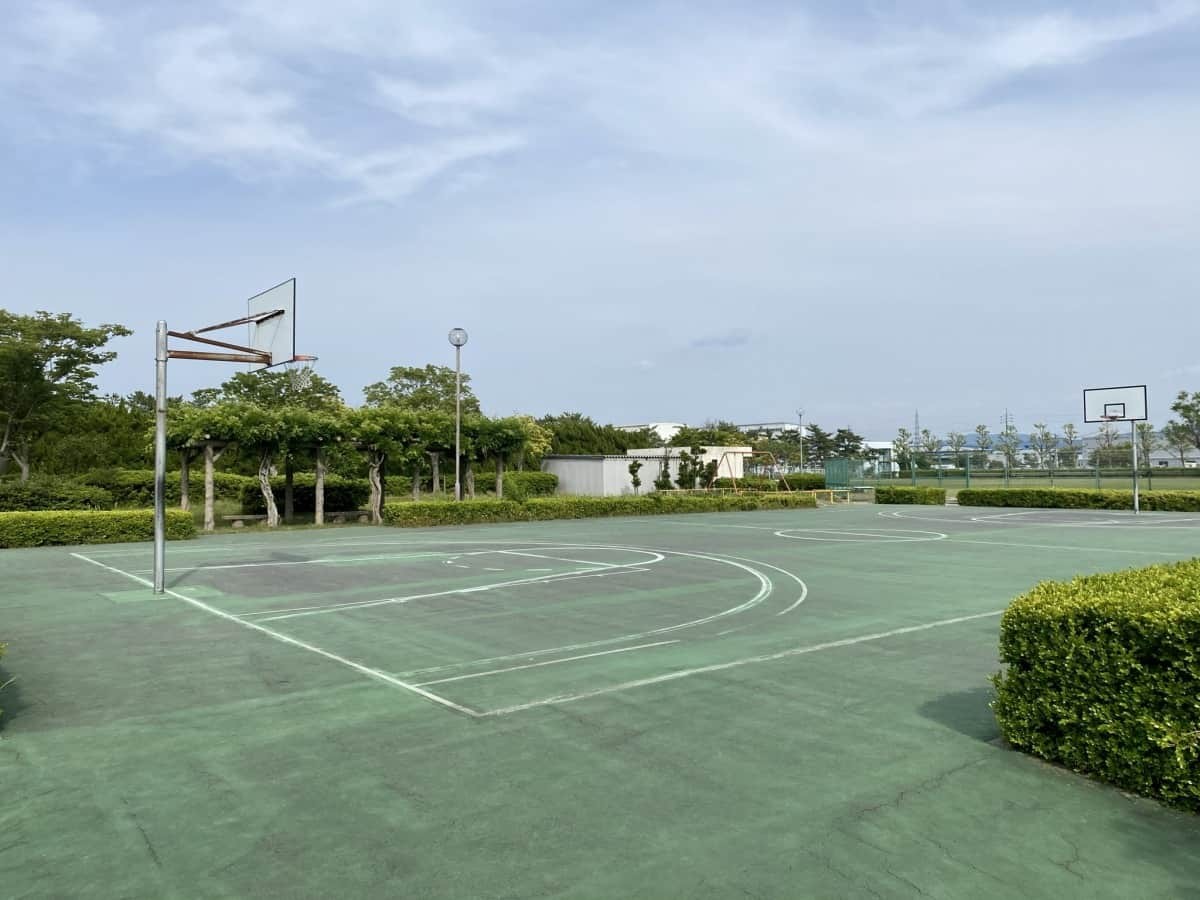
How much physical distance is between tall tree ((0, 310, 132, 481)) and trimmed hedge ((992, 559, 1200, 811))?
2927 cm

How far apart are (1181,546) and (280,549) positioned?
800 inches

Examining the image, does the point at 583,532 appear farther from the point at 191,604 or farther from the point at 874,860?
the point at 874,860

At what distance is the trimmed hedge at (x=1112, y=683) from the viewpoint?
411 cm

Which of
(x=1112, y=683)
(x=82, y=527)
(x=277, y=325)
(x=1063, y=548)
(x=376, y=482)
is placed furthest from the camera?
(x=376, y=482)

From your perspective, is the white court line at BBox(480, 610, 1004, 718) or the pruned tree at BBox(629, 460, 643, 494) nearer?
the white court line at BBox(480, 610, 1004, 718)

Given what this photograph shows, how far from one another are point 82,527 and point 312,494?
9.91 meters

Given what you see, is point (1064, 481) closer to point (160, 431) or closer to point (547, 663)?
point (547, 663)

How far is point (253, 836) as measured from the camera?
3910 mm

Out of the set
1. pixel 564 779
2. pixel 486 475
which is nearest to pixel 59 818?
pixel 564 779

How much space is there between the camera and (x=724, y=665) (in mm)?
7188

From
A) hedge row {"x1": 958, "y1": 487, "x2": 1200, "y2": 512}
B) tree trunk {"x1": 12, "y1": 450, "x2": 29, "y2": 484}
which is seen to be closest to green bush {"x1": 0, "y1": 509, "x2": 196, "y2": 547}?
tree trunk {"x1": 12, "y1": 450, "x2": 29, "y2": 484}

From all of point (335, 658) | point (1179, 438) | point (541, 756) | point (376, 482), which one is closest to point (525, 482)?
point (376, 482)

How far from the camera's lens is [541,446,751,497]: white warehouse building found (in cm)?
4025

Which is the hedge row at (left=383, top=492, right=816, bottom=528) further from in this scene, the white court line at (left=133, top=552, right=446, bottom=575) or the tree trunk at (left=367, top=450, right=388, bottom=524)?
the white court line at (left=133, top=552, right=446, bottom=575)
